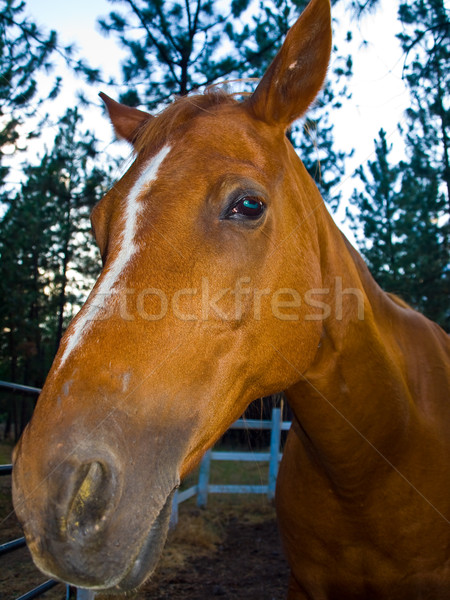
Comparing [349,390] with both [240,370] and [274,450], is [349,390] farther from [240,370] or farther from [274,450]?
[274,450]

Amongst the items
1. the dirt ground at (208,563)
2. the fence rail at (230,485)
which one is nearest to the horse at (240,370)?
the dirt ground at (208,563)

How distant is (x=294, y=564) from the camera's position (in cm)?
233

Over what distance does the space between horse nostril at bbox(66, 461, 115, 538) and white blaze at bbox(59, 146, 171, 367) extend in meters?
0.30

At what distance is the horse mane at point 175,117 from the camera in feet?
5.54

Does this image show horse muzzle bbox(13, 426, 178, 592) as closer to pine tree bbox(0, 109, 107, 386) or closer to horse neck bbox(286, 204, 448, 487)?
horse neck bbox(286, 204, 448, 487)

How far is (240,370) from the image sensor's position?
Result: 4.88 ft

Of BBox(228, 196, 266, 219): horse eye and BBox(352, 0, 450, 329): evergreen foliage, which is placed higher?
BBox(352, 0, 450, 329): evergreen foliage

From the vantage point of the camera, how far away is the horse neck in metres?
1.90

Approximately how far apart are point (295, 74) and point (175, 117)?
52 centimetres

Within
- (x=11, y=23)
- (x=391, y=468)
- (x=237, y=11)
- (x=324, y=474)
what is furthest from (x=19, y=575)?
(x=237, y=11)

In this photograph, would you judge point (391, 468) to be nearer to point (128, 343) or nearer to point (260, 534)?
point (128, 343)

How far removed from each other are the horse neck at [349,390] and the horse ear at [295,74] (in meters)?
0.48

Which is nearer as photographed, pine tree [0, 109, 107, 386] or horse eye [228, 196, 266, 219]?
horse eye [228, 196, 266, 219]

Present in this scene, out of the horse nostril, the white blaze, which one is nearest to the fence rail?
the white blaze
